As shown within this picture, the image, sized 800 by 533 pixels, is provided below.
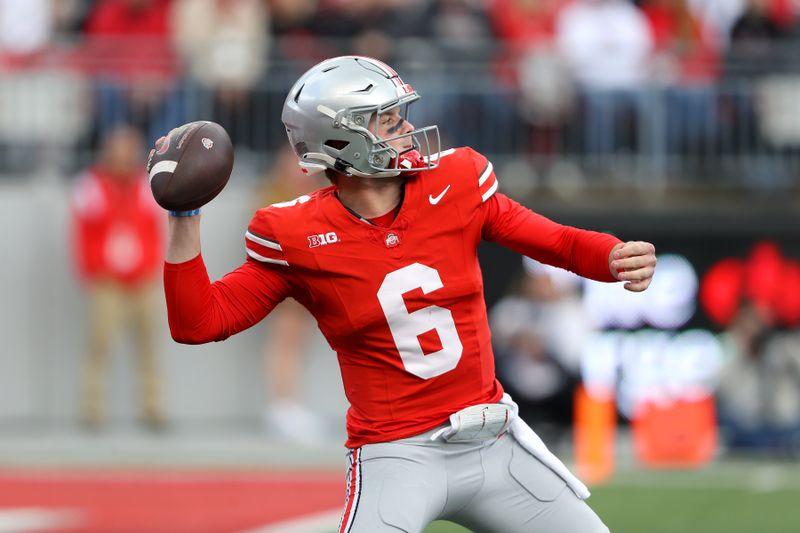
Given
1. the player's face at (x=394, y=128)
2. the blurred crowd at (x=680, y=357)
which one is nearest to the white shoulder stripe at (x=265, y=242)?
the player's face at (x=394, y=128)

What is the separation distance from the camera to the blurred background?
11523 millimetres

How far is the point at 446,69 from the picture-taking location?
12.3 meters

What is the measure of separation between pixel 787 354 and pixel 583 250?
22.0 ft

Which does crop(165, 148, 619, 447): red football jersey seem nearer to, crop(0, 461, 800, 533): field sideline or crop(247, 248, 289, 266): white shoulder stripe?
crop(247, 248, 289, 266): white shoulder stripe

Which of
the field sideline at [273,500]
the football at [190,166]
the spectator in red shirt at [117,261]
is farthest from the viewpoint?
the spectator in red shirt at [117,261]

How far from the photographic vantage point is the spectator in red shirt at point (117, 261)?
11.6 metres

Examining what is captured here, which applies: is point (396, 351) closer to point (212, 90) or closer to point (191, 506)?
point (191, 506)

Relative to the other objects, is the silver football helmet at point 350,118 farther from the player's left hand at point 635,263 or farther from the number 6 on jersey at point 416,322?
the player's left hand at point 635,263

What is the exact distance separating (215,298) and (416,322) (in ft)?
2.04

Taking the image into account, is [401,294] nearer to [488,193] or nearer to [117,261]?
[488,193]

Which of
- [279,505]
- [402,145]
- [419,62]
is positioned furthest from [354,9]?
[402,145]

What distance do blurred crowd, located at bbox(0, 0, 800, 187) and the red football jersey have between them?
7.44 m

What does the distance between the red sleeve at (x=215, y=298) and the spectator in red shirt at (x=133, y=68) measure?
7.57 meters

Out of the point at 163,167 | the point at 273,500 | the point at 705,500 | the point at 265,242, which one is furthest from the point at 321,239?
the point at 705,500
